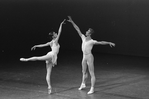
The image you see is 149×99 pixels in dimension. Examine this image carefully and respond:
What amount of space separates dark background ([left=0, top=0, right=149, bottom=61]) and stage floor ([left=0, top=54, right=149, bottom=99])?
2.95 ft

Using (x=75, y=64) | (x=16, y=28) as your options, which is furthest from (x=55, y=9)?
(x=75, y=64)

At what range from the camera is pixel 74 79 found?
886 centimetres

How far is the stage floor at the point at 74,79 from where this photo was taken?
23.9 feet

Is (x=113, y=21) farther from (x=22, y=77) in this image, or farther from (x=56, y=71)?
(x=22, y=77)

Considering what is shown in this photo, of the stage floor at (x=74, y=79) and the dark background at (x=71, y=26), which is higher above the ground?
the dark background at (x=71, y=26)

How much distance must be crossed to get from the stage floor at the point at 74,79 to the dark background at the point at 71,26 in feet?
2.95

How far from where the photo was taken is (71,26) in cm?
1437

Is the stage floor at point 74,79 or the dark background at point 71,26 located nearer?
the stage floor at point 74,79

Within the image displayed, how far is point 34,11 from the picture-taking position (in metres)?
14.6

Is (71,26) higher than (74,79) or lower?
higher

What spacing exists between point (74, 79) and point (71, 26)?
5773mm

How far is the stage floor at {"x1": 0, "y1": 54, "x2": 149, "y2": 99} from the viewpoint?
7297mm

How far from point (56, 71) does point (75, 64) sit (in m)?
1.27

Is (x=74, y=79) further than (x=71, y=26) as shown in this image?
No
